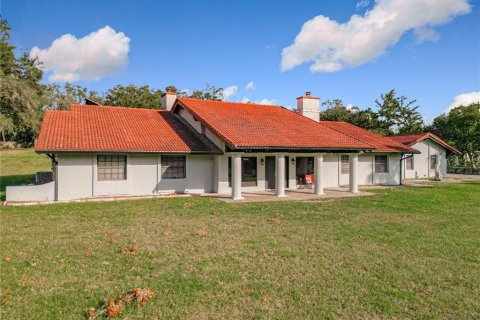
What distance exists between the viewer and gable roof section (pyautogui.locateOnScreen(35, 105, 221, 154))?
15.1 m

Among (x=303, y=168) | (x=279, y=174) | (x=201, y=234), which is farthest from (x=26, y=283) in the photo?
(x=303, y=168)

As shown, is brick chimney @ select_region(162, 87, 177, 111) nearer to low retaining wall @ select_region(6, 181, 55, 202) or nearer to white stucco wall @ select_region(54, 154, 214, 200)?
white stucco wall @ select_region(54, 154, 214, 200)

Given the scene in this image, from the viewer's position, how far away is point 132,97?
45094 mm

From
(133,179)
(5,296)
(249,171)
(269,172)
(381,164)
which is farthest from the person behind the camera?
(381,164)

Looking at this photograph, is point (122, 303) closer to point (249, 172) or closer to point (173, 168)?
point (173, 168)

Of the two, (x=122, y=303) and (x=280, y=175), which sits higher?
(x=280, y=175)

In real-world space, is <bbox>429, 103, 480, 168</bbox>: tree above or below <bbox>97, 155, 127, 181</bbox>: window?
above

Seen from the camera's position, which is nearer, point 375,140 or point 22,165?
A: point 375,140

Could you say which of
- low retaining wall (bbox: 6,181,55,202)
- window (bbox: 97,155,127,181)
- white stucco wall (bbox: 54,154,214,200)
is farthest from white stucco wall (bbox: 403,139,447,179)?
low retaining wall (bbox: 6,181,55,202)

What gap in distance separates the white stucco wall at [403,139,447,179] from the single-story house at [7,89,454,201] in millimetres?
10180

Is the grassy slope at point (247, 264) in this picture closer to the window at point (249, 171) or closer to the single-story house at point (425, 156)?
the window at point (249, 171)

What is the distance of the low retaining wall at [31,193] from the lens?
1410 cm

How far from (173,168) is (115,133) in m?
3.39

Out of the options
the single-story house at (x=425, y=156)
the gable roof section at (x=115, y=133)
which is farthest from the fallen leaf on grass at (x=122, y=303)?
the single-story house at (x=425, y=156)
